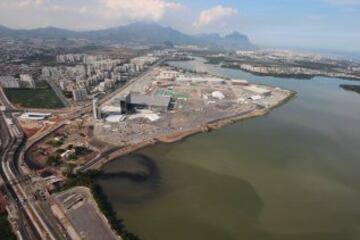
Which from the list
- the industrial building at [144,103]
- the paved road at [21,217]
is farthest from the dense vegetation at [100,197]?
the industrial building at [144,103]

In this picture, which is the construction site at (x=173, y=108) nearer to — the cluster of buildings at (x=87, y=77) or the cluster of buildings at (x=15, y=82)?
the cluster of buildings at (x=87, y=77)

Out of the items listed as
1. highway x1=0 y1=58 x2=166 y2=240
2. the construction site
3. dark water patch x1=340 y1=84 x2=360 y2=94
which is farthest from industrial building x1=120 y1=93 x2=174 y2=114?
dark water patch x1=340 y1=84 x2=360 y2=94

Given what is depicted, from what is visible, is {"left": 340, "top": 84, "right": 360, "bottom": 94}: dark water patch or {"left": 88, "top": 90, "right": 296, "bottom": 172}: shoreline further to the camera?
{"left": 340, "top": 84, "right": 360, "bottom": 94}: dark water patch

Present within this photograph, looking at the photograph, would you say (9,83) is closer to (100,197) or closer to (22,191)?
(22,191)

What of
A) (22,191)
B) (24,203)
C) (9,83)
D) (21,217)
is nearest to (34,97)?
(9,83)

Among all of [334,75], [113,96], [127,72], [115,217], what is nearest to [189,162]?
[115,217]

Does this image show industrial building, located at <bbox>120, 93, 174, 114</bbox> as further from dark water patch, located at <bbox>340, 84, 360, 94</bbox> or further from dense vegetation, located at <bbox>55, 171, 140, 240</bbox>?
dark water patch, located at <bbox>340, 84, 360, 94</bbox>
